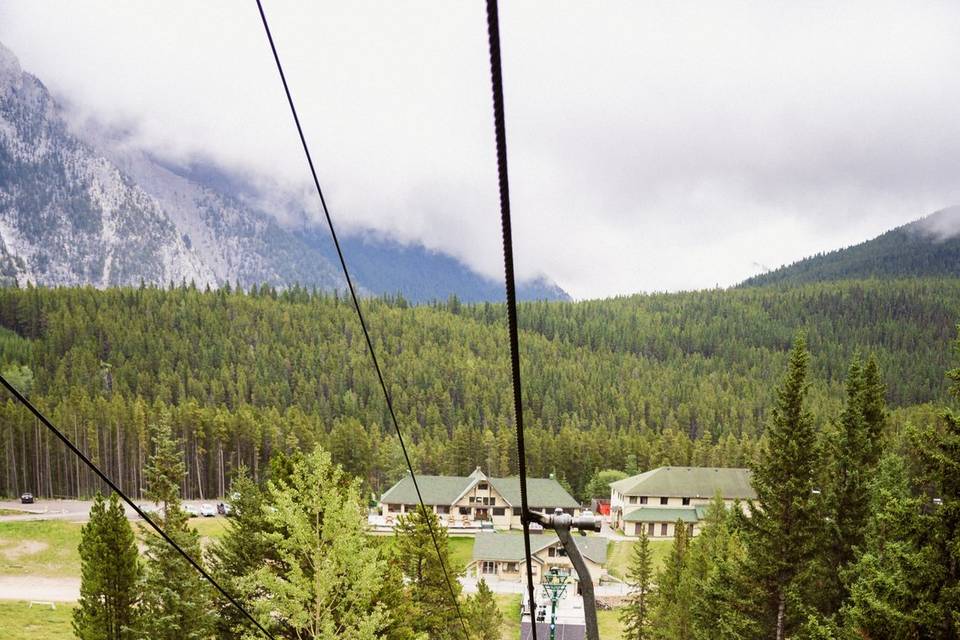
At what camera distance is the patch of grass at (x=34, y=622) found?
3456 cm

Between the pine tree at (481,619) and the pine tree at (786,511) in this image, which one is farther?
the pine tree at (481,619)

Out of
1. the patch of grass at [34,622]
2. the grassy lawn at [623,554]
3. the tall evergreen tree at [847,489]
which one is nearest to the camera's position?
the tall evergreen tree at [847,489]

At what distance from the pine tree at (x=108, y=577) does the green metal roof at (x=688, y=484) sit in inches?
2539

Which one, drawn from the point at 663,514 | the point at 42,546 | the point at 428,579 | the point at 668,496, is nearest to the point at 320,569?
the point at 428,579

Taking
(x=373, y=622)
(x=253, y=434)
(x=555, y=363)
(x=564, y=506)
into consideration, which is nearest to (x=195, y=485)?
(x=253, y=434)

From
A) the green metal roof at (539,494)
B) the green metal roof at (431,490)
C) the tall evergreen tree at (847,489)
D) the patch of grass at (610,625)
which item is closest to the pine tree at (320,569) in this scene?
the tall evergreen tree at (847,489)

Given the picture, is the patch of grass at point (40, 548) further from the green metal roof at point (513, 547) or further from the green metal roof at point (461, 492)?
the green metal roof at point (513, 547)

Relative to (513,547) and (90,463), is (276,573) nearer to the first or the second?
(90,463)

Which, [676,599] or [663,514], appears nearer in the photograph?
[676,599]

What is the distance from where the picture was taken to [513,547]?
183 feet

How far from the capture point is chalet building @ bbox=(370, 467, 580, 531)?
76.8 metres

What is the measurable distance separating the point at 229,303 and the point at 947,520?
20695 centimetres

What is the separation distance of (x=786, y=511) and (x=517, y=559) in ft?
126

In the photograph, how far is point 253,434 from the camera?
→ 9675 cm
